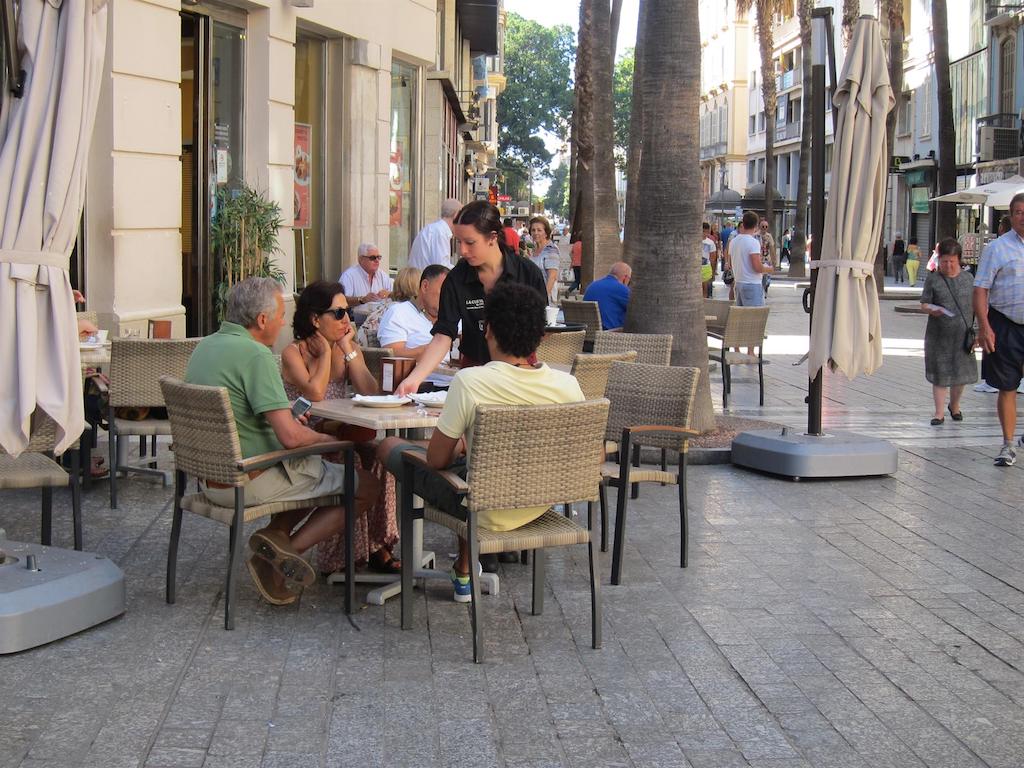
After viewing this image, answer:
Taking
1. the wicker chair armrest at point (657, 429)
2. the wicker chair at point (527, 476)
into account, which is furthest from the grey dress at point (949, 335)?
the wicker chair at point (527, 476)

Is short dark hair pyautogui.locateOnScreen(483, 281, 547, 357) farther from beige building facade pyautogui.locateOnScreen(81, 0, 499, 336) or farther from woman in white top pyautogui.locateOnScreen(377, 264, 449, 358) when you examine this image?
beige building facade pyautogui.locateOnScreen(81, 0, 499, 336)

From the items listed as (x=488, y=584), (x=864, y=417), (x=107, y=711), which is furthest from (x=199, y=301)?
(x=107, y=711)

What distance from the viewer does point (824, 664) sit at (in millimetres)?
5059

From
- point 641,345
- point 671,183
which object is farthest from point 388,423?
point 671,183

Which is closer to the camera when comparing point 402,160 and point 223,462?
point 223,462

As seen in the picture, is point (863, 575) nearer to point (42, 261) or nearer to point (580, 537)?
point (580, 537)

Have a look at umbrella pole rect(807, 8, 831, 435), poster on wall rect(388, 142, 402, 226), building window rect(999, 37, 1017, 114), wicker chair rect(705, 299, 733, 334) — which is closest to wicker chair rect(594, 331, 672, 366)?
umbrella pole rect(807, 8, 831, 435)

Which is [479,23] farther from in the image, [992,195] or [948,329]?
[948,329]

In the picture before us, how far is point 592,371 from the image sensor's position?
712cm

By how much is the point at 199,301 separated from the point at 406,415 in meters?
8.29

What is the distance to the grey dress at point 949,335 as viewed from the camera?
11.4 metres

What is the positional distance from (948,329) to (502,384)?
24.1 ft

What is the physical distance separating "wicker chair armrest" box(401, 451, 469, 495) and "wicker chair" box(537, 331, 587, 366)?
3.32 meters

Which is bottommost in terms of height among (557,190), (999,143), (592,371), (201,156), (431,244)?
(592,371)
